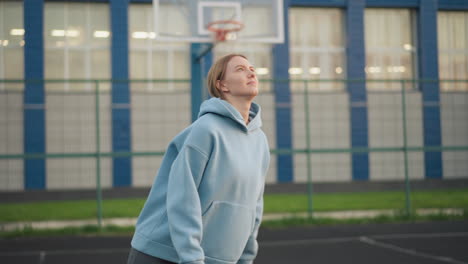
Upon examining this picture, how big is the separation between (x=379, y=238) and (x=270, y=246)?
179cm

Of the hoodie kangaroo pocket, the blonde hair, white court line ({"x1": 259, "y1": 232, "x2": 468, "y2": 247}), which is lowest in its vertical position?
white court line ({"x1": 259, "y1": 232, "x2": 468, "y2": 247})

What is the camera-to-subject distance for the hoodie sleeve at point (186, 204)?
2092 millimetres

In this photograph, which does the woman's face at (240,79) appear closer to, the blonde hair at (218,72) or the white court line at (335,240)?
the blonde hair at (218,72)

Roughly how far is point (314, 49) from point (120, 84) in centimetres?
685

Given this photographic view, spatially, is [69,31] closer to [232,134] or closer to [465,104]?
[465,104]

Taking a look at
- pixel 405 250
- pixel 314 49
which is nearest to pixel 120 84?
pixel 314 49

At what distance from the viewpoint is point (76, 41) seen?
18.3 meters

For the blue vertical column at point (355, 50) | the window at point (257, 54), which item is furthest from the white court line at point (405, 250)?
the blue vertical column at point (355, 50)

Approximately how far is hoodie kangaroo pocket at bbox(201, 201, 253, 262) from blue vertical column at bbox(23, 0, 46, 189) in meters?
15.3

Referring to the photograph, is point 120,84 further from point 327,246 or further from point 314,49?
point 327,246

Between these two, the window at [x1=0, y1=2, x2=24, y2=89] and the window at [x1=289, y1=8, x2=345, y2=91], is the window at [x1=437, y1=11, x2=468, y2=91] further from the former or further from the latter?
the window at [x1=0, y1=2, x2=24, y2=89]

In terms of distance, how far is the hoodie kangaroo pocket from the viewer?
2291 millimetres

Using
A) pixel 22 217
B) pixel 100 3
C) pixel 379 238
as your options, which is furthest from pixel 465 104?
pixel 100 3

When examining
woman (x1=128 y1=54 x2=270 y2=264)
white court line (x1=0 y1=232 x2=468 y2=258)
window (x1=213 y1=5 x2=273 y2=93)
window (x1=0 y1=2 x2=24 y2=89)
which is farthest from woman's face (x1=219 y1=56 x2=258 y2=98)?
window (x1=0 y1=2 x2=24 y2=89)
